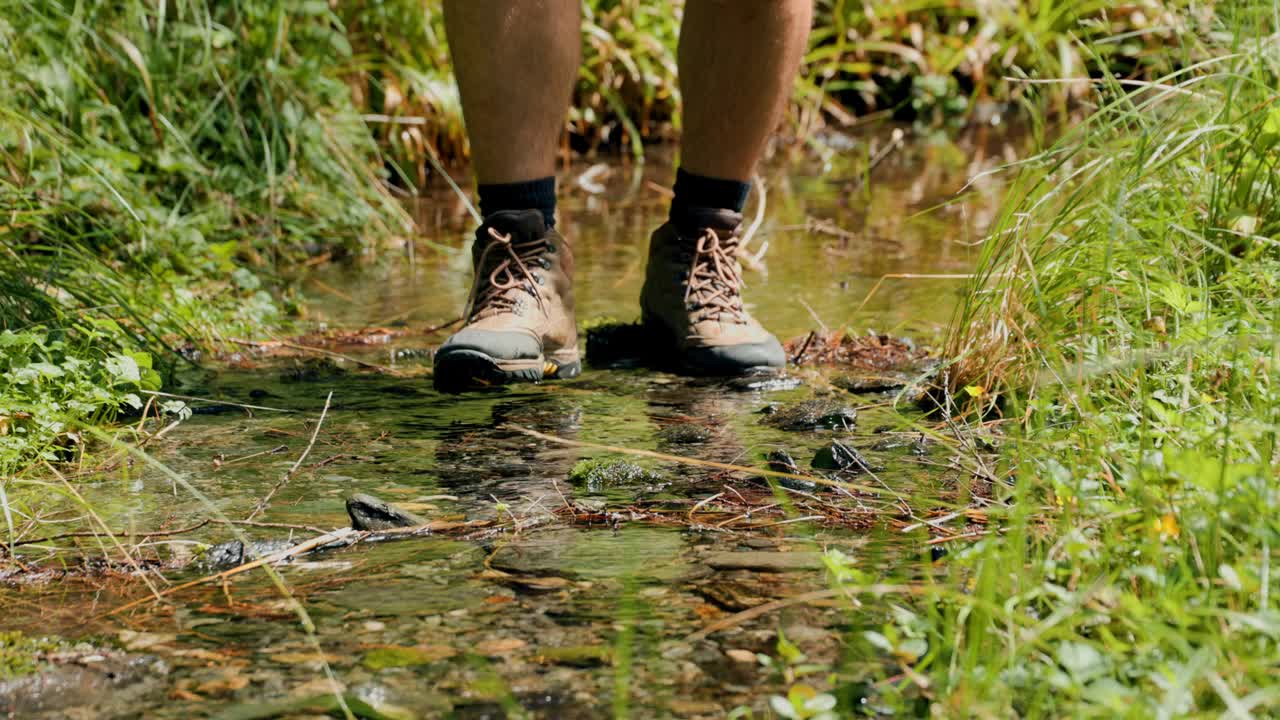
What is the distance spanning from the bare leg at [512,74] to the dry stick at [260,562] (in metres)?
1.12

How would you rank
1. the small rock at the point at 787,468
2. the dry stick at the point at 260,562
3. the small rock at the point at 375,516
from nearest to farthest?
the dry stick at the point at 260,562 → the small rock at the point at 375,516 → the small rock at the point at 787,468

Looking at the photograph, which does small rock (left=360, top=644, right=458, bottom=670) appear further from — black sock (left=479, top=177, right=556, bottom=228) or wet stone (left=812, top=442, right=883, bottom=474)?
black sock (left=479, top=177, right=556, bottom=228)

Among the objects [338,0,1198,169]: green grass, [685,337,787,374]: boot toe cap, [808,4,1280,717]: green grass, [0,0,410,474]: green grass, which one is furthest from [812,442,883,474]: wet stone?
[338,0,1198,169]: green grass

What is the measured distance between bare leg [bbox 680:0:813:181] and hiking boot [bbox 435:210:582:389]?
0.38 metres

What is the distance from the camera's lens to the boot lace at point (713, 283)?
2650 millimetres

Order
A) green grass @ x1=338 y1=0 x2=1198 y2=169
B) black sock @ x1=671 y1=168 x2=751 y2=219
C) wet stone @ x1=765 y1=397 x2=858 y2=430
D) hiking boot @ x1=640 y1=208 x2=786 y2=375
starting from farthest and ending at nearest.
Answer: green grass @ x1=338 y1=0 x2=1198 y2=169 < black sock @ x1=671 y1=168 x2=751 y2=219 < hiking boot @ x1=640 y1=208 x2=786 y2=375 < wet stone @ x1=765 y1=397 x2=858 y2=430

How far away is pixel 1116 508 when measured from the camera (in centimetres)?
127

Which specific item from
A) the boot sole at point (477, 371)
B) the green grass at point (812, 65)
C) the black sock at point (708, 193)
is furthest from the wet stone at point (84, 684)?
the green grass at point (812, 65)

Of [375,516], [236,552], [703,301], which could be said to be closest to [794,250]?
[703,301]

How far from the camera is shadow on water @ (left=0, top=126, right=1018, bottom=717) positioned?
1.20m

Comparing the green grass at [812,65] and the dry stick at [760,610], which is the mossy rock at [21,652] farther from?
the green grass at [812,65]

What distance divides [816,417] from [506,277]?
777 mm

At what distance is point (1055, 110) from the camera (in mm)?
7488

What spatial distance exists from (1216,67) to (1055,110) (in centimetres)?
493
